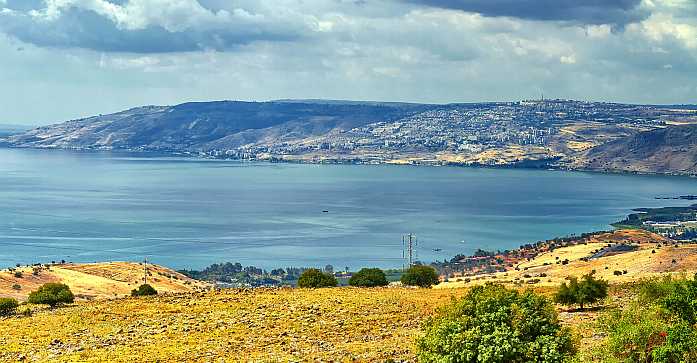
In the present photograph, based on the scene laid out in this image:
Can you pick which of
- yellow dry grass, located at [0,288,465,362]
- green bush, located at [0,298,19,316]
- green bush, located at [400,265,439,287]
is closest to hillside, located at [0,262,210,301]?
green bush, located at [0,298,19,316]

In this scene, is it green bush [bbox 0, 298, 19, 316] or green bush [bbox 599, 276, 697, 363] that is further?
green bush [bbox 0, 298, 19, 316]

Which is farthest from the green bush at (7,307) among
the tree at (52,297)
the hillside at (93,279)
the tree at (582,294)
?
the tree at (582,294)

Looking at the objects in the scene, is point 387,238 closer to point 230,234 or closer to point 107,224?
point 230,234

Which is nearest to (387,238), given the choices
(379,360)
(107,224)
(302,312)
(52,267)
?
(107,224)

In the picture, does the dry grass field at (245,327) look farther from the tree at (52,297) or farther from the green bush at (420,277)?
the green bush at (420,277)

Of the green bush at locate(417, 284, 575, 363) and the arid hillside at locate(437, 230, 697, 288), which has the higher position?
the green bush at locate(417, 284, 575, 363)

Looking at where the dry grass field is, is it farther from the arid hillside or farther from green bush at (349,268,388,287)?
the arid hillside
